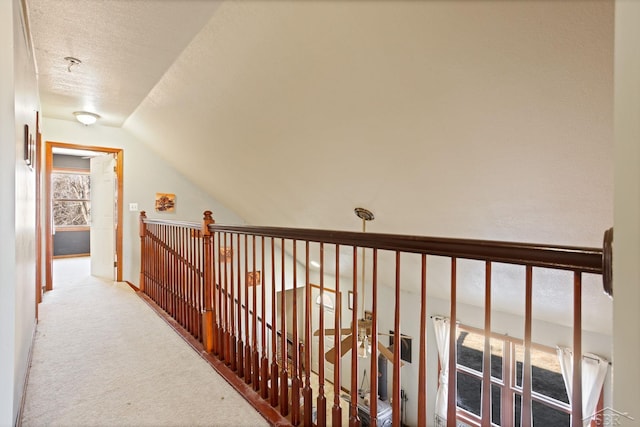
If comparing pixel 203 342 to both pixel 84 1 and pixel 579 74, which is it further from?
pixel 579 74

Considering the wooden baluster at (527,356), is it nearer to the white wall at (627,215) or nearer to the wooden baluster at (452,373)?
the wooden baluster at (452,373)

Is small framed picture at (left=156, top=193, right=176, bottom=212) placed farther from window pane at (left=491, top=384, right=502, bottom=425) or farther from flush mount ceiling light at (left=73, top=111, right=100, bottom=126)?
window pane at (left=491, top=384, right=502, bottom=425)

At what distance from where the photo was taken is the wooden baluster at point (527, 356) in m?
0.81

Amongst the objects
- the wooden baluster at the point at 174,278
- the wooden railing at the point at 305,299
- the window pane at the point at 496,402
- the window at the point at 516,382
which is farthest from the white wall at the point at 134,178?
the window pane at the point at 496,402

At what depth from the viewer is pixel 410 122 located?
2232mm

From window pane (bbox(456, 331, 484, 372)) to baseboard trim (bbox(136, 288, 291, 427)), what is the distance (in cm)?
420

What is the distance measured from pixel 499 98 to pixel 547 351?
3814 mm

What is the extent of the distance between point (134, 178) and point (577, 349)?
5521 mm

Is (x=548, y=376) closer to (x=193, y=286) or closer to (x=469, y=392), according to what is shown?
(x=469, y=392)

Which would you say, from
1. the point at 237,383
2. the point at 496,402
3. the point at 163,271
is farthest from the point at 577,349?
the point at 496,402

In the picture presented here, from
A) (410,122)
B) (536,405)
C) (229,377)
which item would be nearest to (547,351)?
(536,405)

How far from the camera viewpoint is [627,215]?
0.47 m

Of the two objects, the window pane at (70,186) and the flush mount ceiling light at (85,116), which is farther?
the window pane at (70,186)

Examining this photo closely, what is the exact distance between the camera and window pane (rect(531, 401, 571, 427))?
4105 millimetres
